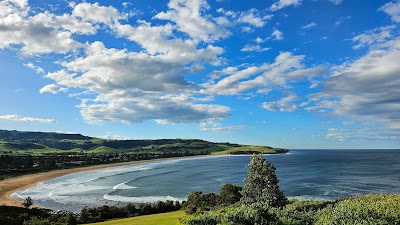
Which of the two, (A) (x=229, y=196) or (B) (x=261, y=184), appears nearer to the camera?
(B) (x=261, y=184)

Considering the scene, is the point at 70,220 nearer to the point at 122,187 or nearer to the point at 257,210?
the point at 257,210

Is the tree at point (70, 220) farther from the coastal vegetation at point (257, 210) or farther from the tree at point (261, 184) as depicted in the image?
the tree at point (261, 184)

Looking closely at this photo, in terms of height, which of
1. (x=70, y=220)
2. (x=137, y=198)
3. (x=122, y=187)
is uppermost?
(x=70, y=220)

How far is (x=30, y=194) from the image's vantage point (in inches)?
3937

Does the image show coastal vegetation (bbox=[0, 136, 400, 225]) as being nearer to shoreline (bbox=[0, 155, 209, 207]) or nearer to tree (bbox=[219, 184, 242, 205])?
tree (bbox=[219, 184, 242, 205])

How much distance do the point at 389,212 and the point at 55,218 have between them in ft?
162

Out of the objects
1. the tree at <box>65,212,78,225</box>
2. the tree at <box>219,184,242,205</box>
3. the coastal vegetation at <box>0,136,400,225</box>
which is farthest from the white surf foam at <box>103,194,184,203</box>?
the tree at <box>65,212,78,225</box>

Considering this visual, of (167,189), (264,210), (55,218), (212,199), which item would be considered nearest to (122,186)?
(167,189)

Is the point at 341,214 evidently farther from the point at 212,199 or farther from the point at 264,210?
the point at 212,199

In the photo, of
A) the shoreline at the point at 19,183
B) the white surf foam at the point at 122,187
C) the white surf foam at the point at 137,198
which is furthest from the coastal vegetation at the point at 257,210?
the white surf foam at the point at 122,187

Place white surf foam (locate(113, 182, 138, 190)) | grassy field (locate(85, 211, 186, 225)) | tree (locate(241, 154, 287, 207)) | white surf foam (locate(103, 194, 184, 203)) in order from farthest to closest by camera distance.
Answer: white surf foam (locate(113, 182, 138, 190)), white surf foam (locate(103, 194, 184, 203)), grassy field (locate(85, 211, 186, 225)), tree (locate(241, 154, 287, 207))

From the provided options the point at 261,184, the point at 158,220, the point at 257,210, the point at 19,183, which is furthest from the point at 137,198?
the point at 257,210

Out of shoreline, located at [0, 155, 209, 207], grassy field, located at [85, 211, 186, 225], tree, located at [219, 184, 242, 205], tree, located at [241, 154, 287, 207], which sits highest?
tree, located at [241, 154, 287, 207]

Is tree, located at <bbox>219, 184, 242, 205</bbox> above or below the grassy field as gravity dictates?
above
